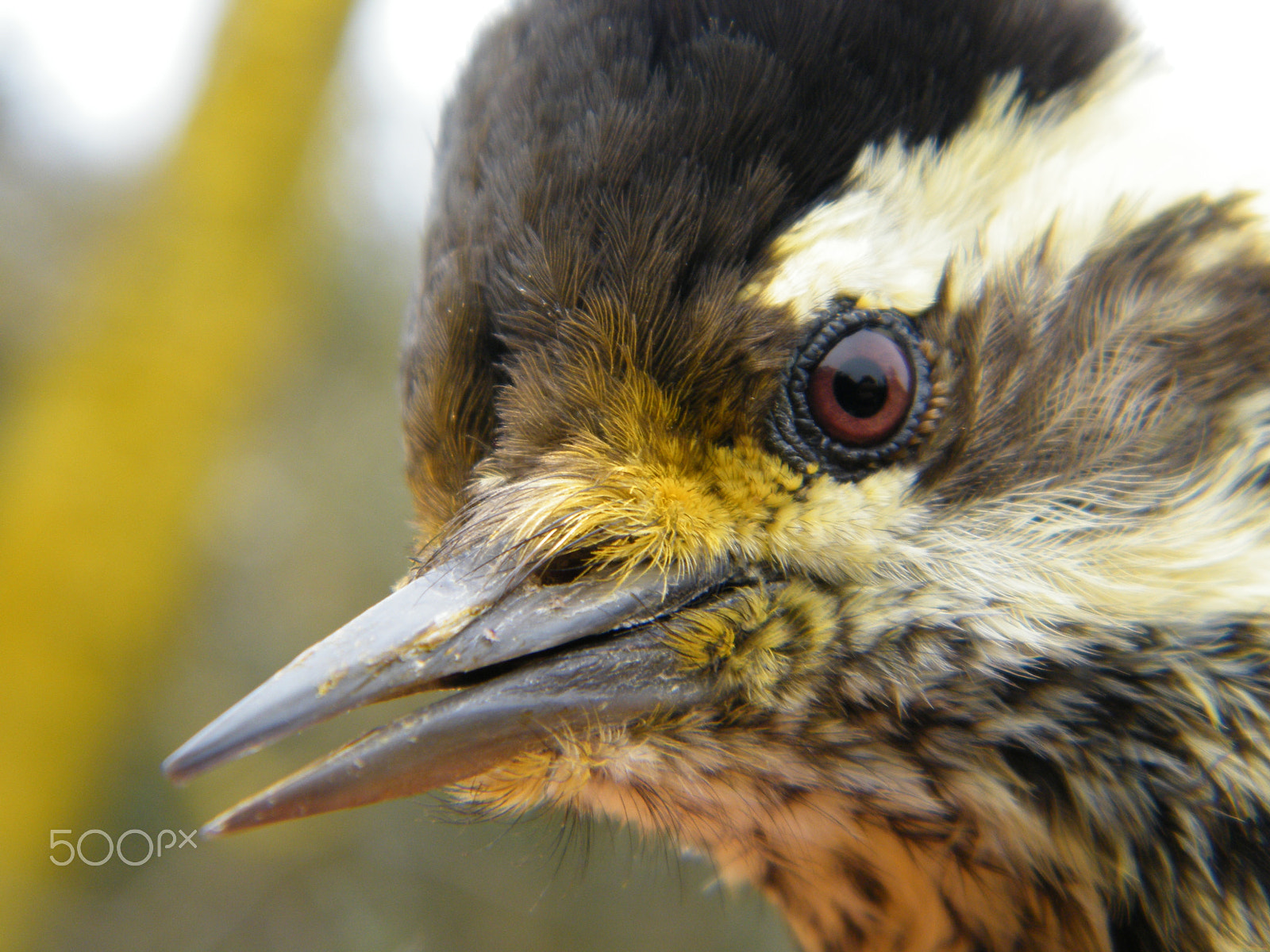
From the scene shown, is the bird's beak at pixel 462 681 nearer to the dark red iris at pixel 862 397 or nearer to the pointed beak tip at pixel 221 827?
the pointed beak tip at pixel 221 827

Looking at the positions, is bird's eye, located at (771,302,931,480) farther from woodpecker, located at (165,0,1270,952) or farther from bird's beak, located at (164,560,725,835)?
bird's beak, located at (164,560,725,835)

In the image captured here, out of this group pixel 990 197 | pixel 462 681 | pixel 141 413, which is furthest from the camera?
pixel 141 413

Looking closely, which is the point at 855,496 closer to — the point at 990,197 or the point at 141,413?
the point at 990,197

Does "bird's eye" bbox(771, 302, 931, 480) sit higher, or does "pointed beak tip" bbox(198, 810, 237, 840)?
"bird's eye" bbox(771, 302, 931, 480)

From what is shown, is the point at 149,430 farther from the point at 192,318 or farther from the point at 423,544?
the point at 423,544

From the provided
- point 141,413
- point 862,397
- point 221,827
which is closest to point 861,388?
point 862,397

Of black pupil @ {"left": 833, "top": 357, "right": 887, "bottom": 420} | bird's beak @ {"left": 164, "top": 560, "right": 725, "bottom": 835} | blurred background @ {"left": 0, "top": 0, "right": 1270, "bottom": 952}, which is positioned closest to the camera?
bird's beak @ {"left": 164, "top": 560, "right": 725, "bottom": 835}

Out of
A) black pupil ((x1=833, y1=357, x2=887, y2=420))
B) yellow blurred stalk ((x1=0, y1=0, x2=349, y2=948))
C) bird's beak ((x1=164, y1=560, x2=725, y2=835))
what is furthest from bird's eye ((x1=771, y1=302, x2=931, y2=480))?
yellow blurred stalk ((x1=0, y1=0, x2=349, y2=948))
